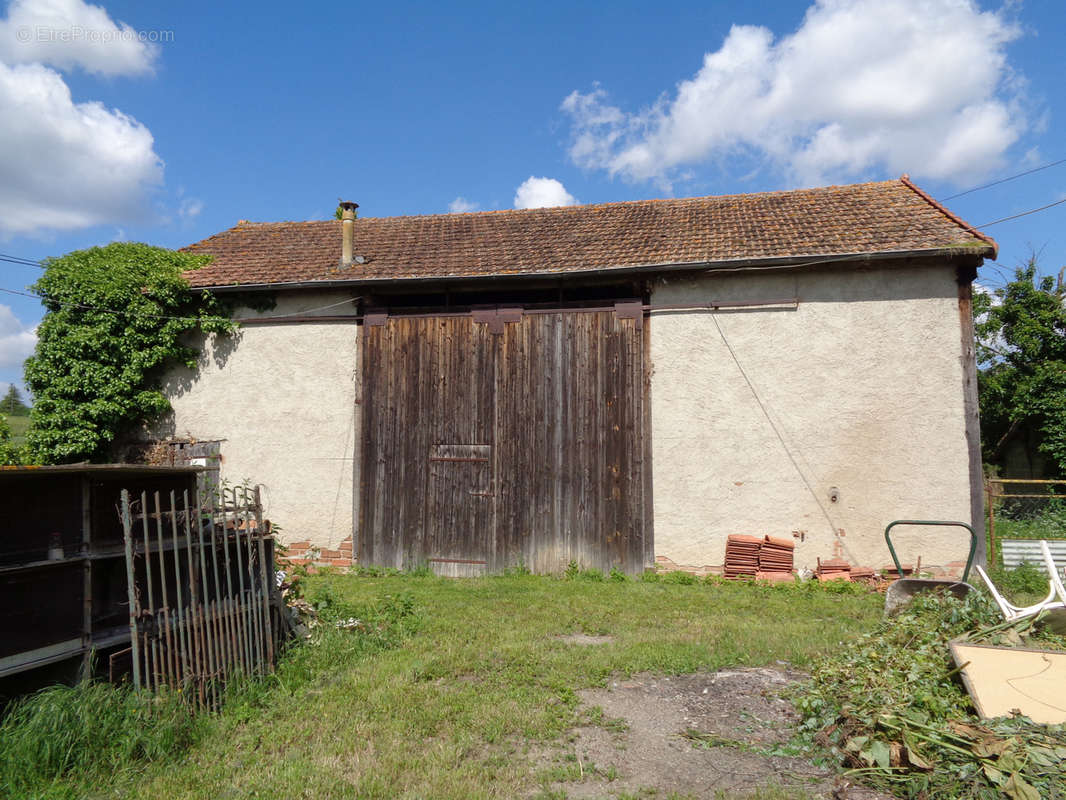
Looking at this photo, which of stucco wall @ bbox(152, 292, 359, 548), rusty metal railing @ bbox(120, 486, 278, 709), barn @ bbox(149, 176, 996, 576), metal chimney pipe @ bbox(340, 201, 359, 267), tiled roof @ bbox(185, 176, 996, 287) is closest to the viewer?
rusty metal railing @ bbox(120, 486, 278, 709)

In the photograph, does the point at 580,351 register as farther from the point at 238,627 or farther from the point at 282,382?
the point at 238,627

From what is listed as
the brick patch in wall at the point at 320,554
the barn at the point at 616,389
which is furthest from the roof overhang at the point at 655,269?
the brick patch in wall at the point at 320,554

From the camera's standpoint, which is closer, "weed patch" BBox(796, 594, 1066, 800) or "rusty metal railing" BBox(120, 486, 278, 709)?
"weed patch" BBox(796, 594, 1066, 800)

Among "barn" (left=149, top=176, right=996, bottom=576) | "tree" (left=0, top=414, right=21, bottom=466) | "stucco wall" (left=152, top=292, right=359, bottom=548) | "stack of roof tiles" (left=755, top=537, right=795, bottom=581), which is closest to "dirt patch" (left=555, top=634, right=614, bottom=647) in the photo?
"barn" (left=149, top=176, right=996, bottom=576)

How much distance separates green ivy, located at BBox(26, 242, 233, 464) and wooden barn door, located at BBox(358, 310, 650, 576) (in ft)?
11.8

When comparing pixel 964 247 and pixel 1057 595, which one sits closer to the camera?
pixel 1057 595

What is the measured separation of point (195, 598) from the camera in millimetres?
4887

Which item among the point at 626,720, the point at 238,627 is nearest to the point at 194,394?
the point at 238,627

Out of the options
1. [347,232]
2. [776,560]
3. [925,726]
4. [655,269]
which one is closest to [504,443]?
[655,269]

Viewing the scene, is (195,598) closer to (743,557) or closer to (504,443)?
(504,443)

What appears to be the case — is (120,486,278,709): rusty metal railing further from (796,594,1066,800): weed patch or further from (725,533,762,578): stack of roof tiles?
(725,533,762,578): stack of roof tiles

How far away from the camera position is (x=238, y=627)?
204 inches

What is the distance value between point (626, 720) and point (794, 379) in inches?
260

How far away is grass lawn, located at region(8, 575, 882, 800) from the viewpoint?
389cm
